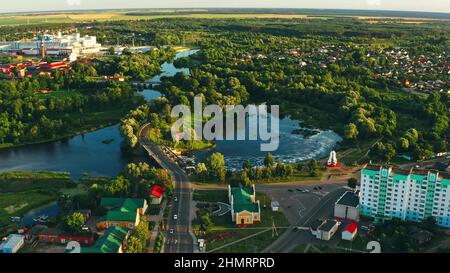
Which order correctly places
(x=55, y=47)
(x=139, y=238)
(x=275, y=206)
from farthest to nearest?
(x=55, y=47), (x=275, y=206), (x=139, y=238)

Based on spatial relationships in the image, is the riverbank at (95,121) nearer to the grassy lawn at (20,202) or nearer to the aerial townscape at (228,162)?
the aerial townscape at (228,162)

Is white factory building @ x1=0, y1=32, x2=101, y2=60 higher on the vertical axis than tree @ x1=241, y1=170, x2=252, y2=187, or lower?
higher

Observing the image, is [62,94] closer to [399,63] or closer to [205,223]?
[205,223]

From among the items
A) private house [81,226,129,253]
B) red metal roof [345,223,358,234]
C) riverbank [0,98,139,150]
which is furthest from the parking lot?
riverbank [0,98,139,150]

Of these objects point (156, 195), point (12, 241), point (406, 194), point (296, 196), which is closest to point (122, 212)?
point (156, 195)

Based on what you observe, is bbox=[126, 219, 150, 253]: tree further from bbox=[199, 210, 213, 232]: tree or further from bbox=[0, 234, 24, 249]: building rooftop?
bbox=[0, 234, 24, 249]: building rooftop

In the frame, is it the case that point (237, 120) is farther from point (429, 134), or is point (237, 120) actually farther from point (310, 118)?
point (429, 134)
